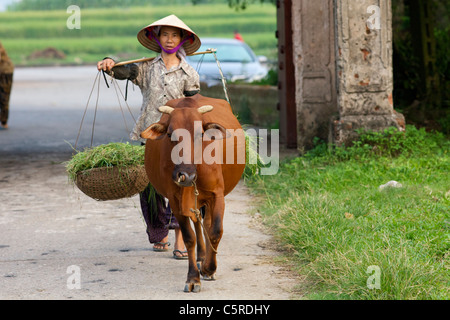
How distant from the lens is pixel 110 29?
7069 cm

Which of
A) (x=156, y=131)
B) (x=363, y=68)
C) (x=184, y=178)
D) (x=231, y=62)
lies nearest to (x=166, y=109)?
(x=156, y=131)

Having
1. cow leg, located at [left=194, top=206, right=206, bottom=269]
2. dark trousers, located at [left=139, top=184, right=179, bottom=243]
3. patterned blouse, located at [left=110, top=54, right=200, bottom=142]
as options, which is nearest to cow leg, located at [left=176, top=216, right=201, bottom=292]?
cow leg, located at [left=194, top=206, right=206, bottom=269]

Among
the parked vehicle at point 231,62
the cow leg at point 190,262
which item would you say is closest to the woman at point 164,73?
the cow leg at point 190,262

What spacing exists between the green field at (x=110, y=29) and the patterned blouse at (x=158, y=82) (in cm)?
4180

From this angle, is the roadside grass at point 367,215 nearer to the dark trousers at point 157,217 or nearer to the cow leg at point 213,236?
the cow leg at point 213,236

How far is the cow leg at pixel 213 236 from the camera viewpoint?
5.63 metres

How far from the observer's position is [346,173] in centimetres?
880

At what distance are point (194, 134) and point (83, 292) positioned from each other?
54.2 inches

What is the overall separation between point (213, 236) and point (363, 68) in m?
4.87

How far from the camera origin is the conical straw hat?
20.6 ft

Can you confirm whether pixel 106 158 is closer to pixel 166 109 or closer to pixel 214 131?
pixel 166 109

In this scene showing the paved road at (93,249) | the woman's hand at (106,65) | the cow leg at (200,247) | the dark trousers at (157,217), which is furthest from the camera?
the dark trousers at (157,217)

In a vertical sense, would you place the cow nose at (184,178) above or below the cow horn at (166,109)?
below
